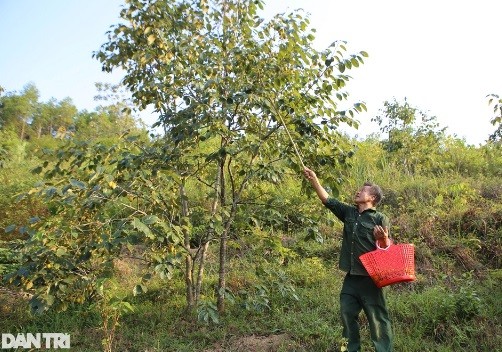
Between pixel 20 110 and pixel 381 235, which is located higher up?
pixel 20 110

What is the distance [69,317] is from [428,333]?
419 cm

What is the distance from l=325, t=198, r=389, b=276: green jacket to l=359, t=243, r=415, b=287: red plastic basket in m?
0.25

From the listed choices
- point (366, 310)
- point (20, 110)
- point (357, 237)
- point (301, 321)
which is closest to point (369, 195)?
point (357, 237)

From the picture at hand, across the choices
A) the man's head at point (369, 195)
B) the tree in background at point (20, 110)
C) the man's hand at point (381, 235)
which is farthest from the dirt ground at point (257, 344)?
the tree in background at point (20, 110)

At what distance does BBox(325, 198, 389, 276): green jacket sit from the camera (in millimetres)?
3451

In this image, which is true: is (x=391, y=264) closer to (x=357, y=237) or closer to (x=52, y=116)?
A: (x=357, y=237)

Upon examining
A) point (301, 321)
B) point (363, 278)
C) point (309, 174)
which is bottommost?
point (301, 321)

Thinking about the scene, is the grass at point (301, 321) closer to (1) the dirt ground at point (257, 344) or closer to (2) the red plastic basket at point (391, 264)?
(1) the dirt ground at point (257, 344)

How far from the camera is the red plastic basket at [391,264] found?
121 inches

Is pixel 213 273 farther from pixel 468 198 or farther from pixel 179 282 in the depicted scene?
pixel 468 198

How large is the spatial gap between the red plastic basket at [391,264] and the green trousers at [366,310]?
0.93 feet

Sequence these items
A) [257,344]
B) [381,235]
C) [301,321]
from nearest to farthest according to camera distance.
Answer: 1. [381,235]
2. [257,344]
3. [301,321]

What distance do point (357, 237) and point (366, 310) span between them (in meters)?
0.60

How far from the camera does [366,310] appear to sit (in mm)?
3412
